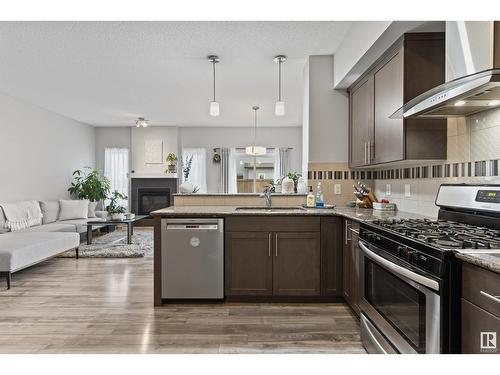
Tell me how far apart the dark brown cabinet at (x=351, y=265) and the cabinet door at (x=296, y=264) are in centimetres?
23

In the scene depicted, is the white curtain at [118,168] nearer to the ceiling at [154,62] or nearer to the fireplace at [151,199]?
the fireplace at [151,199]

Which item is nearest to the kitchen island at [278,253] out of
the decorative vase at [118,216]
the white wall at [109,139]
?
the decorative vase at [118,216]

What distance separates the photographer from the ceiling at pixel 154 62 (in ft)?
10.6

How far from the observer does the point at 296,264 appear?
122 inches

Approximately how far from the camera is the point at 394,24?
2338 millimetres

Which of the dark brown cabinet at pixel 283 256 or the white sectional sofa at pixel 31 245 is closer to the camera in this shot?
the dark brown cabinet at pixel 283 256

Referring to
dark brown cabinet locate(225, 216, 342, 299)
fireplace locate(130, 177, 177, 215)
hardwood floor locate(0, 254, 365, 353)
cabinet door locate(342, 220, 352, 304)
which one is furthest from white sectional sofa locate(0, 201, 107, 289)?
cabinet door locate(342, 220, 352, 304)

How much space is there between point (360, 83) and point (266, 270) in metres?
2.08

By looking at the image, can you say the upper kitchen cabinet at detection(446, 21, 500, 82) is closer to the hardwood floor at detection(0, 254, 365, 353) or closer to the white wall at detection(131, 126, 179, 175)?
the hardwood floor at detection(0, 254, 365, 353)

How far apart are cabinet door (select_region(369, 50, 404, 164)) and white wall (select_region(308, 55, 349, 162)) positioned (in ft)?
2.46

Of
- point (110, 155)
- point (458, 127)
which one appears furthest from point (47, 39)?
point (110, 155)

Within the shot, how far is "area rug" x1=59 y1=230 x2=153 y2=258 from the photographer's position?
5195 mm

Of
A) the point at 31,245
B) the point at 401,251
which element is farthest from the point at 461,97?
the point at 31,245
